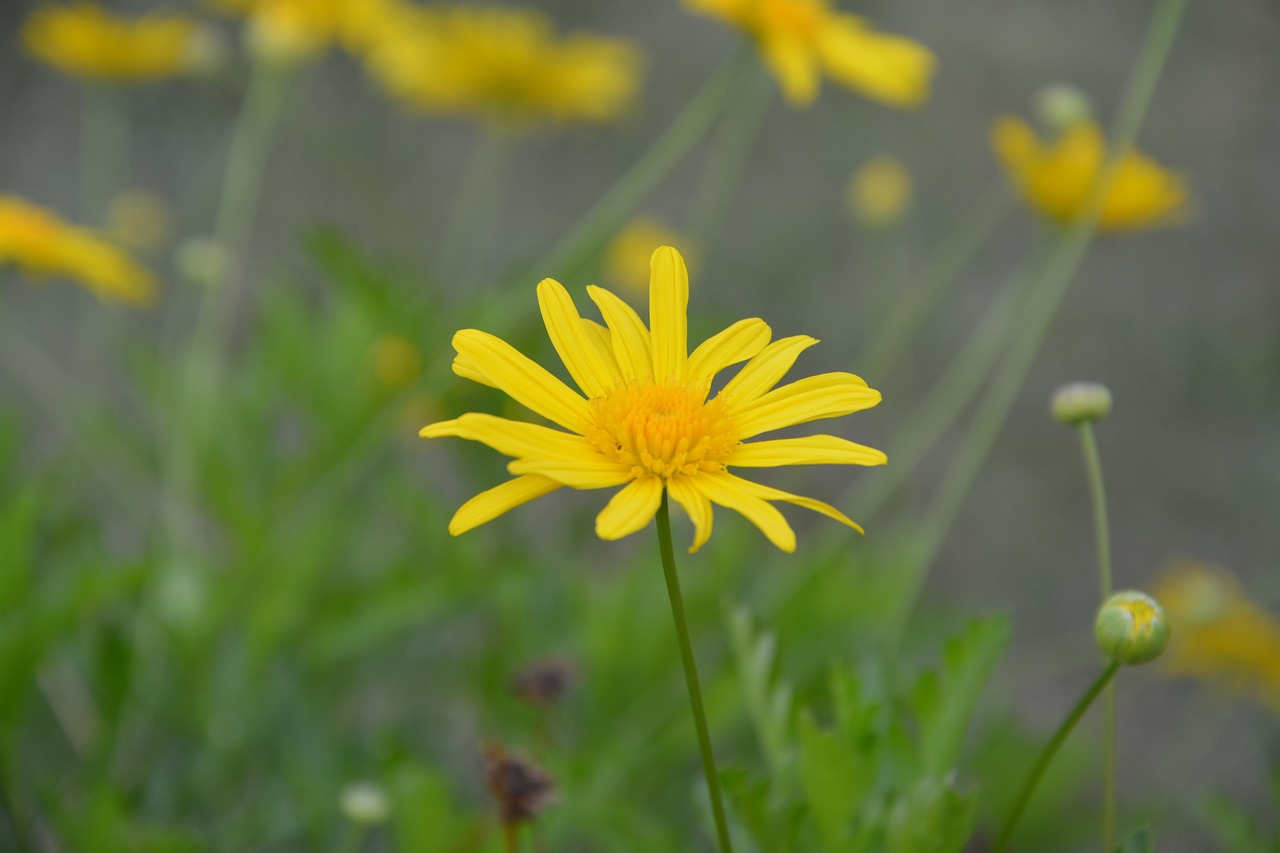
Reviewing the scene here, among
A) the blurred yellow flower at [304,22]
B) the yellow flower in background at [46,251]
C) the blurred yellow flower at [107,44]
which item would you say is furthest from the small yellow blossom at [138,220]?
the yellow flower in background at [46,251]

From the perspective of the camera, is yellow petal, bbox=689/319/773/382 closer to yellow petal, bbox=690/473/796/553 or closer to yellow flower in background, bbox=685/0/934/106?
yellow petal, bbox=690/473/796/553

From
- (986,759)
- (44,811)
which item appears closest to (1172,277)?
(986,759)

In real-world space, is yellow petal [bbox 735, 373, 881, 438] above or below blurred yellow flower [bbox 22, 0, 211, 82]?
below

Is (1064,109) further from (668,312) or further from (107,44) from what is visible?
(107,44)

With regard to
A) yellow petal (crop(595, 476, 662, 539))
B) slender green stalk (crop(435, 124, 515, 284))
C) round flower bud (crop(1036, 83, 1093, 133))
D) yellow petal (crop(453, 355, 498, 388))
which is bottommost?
yellow petal (crop(595, 476, 662, 539))

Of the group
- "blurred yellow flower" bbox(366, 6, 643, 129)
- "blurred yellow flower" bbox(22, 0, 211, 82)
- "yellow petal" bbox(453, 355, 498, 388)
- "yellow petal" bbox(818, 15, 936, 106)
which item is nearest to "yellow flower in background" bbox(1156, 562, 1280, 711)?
"yellow petal" bbox(818, 15, 936, 106)

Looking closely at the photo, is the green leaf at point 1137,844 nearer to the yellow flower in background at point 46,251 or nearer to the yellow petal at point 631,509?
the yellow petal at point 631,509

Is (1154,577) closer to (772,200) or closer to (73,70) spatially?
(772,200)
